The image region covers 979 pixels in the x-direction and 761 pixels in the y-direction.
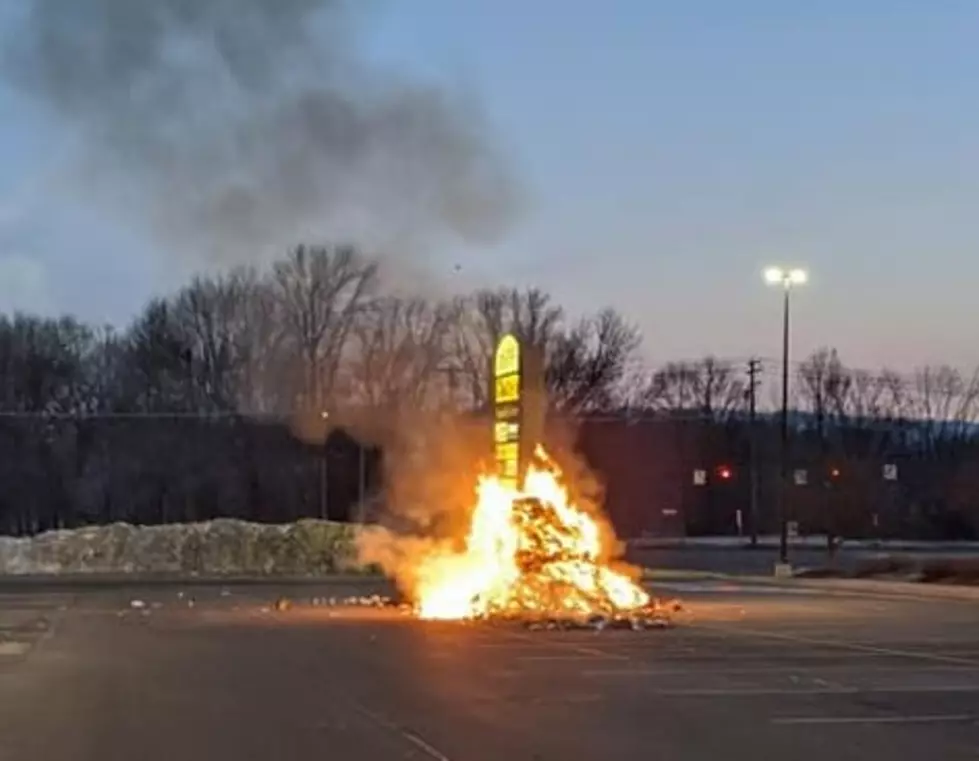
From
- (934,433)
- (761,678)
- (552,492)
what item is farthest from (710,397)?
(761,678)

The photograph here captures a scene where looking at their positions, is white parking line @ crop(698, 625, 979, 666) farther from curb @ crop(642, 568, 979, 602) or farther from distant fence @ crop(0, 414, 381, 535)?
distant fence @ crop(0, 414, 381, 535)

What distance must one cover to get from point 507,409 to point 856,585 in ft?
50.6

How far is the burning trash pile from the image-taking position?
1351 inches

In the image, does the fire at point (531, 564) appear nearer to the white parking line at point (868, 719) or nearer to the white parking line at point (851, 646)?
the white parking line at point (851, 646)

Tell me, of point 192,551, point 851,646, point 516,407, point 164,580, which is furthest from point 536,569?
point 192,551

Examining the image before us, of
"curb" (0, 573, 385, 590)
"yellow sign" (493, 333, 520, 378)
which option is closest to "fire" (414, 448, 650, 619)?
"yellow sign" (493, 333, 520, 378)

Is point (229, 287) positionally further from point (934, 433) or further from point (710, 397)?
point (934, 433)

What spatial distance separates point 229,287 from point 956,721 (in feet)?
150

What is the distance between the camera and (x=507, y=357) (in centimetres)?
3856

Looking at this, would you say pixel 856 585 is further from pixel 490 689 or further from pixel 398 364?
pixel 490 689

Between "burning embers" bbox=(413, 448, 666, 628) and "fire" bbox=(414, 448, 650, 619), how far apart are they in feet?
0.06

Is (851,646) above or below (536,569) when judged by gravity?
below

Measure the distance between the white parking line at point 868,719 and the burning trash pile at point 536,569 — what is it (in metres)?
15.2

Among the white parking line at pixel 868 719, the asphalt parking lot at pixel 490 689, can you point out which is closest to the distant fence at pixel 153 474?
the asphalt parking lot at pixel 490 689
